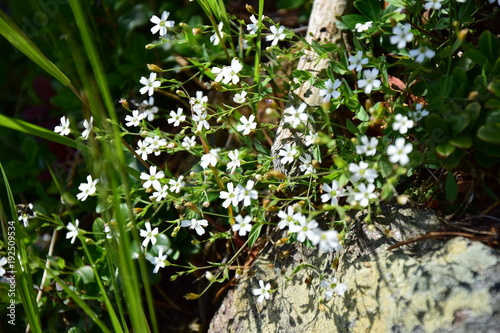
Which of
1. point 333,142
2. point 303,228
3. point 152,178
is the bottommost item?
point 303,228

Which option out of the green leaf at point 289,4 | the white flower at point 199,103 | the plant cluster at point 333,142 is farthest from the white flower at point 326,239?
the green leaf at point 289,4

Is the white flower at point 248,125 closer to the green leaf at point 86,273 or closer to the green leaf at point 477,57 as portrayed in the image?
the green leaf at point 477,57

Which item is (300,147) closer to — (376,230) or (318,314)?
(376,230)

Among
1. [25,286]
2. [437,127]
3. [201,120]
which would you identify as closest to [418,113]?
[437,127]

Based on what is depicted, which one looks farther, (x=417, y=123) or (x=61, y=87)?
(x=61, y=87)

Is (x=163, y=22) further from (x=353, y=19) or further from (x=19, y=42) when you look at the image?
(x=353, y=19)

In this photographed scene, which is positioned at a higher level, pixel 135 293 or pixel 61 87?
pixel 61 87

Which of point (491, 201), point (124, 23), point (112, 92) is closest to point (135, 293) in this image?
point (491, 201)
